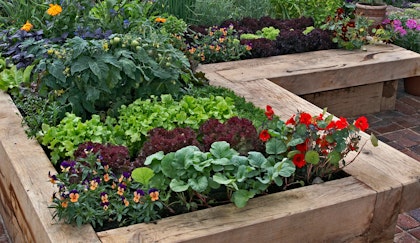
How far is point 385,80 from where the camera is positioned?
558 cm

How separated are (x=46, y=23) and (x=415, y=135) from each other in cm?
304

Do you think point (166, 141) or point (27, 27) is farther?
point (27, 27)

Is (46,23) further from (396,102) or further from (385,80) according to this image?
(396,102)

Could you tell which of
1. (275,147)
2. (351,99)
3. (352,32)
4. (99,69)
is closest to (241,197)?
(275,147)

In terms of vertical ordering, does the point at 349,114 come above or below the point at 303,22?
below

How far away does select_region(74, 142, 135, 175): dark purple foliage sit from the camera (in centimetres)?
316

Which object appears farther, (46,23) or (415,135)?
(415,135)

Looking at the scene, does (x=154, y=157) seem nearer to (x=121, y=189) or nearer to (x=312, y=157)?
(x=121, y=189)

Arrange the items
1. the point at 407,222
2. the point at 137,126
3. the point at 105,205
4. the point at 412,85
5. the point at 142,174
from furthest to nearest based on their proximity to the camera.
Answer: the point at 412,85 → the point at 407,222 → the point at 137,126 → the point at 142,174 → the point at 105,205

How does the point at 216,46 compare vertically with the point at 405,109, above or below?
above

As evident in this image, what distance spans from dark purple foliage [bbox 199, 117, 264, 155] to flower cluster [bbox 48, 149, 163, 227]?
53 centimetres

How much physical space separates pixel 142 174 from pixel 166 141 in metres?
0.33

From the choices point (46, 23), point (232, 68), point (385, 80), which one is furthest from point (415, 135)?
point (46, 23)

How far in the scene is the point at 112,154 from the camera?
3223 millimetres
